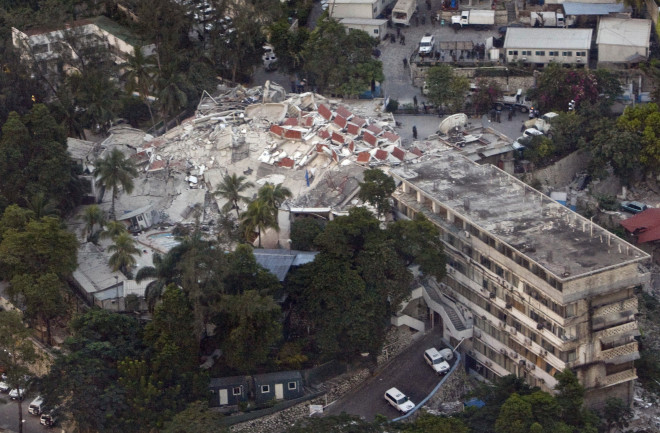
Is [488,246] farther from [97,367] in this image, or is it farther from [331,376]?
[97,367]

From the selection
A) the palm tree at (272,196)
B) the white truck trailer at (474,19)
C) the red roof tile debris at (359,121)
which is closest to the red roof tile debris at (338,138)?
the red roof tile debris at (359,121)

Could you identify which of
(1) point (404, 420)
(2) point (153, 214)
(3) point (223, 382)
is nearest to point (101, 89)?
(2) point (153, 214)

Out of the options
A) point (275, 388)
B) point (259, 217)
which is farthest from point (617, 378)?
point (259, 217)

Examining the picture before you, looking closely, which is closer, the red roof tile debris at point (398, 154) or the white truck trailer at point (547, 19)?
the red roof tile debris at point (398, 154)

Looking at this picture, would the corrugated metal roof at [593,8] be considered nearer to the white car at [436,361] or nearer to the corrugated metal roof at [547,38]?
the corrugated metal roof at [547,38]

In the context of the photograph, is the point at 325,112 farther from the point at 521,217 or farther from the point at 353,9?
the point at 521,217

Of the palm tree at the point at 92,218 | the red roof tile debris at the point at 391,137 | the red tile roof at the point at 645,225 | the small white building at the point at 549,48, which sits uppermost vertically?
the small white building at the point at 549,48
